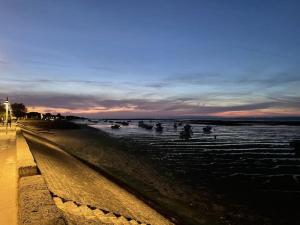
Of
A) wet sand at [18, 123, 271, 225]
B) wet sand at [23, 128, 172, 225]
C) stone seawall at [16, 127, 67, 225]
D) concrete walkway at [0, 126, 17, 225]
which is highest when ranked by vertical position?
stone seawall at [16, 127, 67, 225]

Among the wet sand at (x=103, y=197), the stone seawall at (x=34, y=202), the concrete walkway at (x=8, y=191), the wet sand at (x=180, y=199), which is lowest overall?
the wet sand at (x=180, y=199)

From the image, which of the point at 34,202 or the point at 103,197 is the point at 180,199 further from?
the point at 34,202

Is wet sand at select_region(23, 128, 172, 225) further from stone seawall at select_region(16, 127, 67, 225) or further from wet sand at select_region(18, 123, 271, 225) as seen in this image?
→ stone seawall at select_region(16, 127, 67, 225)

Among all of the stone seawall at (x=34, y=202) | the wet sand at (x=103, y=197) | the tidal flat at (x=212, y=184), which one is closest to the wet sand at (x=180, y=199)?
the tidal flat at (x=212, y=184)

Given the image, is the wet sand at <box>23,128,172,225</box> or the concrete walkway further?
the wet sand at <box>23,128,172,225</box>

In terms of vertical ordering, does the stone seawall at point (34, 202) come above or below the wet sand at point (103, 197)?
above

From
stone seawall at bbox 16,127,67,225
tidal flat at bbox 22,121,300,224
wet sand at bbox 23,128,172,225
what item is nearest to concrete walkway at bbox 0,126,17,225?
stone seawall at bbox 16,127,67,225

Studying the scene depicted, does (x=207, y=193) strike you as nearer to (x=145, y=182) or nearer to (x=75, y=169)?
(x=145, y=182)

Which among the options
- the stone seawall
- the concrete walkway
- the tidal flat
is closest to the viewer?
the stone seawall

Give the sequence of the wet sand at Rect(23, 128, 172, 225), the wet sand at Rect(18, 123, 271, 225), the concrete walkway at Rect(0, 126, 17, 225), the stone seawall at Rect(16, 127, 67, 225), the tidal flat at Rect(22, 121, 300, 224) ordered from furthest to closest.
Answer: the tidal flat at Rect(22, 121, 300, 224) → the wet sand at Rect(18, 123, 271, 225) → the wet sand at Rect(23, 128, 172, 225) → the concrete walkway at Rect(0, 126, 17, 225) → the stone seawall at Rect(16, 127, 67, 225)

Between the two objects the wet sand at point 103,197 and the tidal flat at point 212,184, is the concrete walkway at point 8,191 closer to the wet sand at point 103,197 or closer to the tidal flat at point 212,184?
the wet sand at point 103,197

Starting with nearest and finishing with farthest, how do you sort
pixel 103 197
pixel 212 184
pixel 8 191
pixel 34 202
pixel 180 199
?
pixel 34 202 < pixel 8 191 < pixel 103 197 < pixel 180 199 < pixel 212 184

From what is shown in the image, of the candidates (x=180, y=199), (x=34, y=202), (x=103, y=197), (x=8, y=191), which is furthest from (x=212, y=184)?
(x=34, y=202)

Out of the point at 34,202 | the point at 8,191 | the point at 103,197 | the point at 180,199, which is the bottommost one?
the point at 180,199
